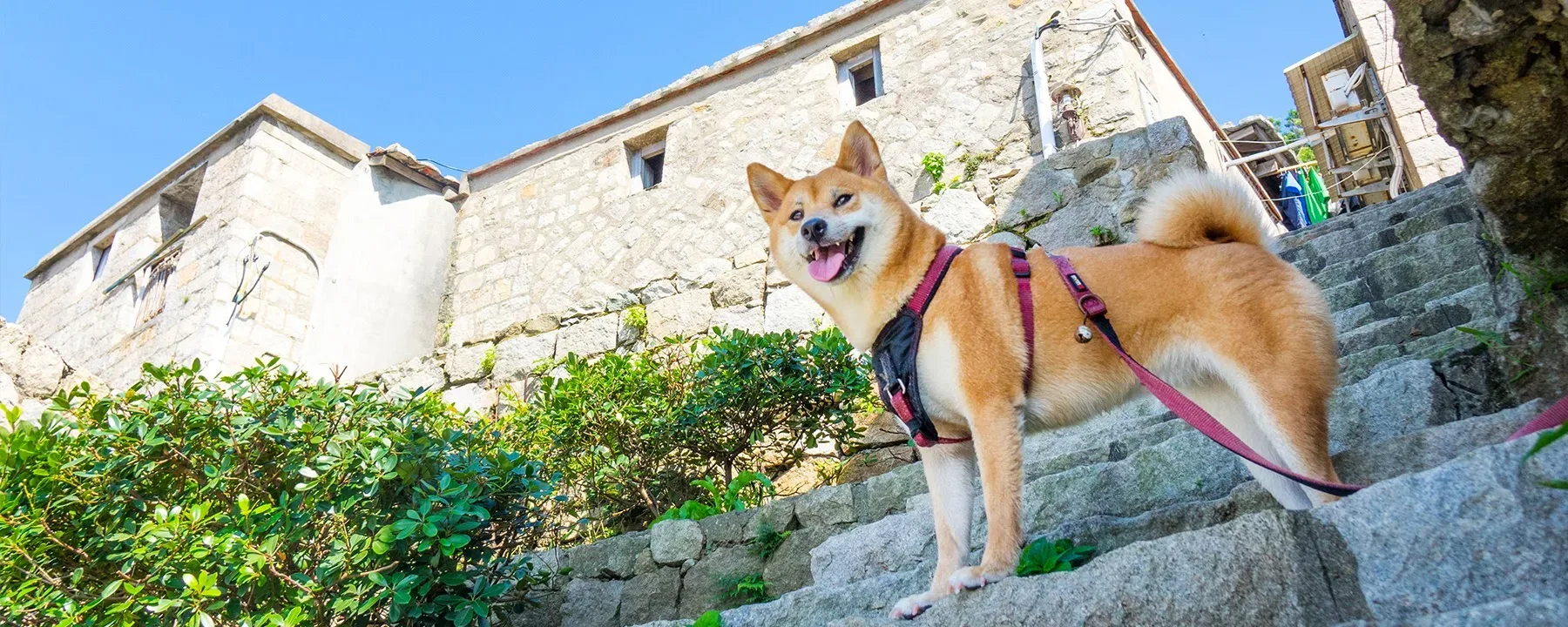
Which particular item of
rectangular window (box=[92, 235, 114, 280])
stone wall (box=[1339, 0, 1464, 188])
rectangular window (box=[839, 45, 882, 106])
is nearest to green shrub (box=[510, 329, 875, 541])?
rectangular window (box=[839, 45, 882, 106])

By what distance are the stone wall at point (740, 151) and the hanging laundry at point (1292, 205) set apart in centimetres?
423

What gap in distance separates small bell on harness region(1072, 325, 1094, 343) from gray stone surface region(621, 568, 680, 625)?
97.0 inches

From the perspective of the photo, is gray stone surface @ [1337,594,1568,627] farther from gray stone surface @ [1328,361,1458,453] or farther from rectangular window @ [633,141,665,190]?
rectangular window @ [633,141,665,190]

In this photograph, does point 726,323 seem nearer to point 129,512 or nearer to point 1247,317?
point 129,512

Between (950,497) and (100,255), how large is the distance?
47.1 ft

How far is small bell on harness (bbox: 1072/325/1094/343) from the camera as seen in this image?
247 cm

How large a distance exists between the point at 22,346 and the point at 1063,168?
29.1 feet

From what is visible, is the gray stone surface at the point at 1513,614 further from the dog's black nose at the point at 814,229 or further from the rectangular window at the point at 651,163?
the rectangular window at the point at 651,163

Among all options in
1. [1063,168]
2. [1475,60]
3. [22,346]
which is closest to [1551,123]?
[1475,60]

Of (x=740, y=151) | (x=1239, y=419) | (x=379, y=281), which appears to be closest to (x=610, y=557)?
(x=1239, y=419)

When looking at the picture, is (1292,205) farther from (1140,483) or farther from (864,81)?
(1140,483)

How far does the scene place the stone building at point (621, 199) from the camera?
7250 mm

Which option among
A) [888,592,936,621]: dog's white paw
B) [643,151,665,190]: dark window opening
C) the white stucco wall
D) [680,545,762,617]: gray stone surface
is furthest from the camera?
the white stucco wall

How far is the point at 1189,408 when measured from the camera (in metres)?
2.20
